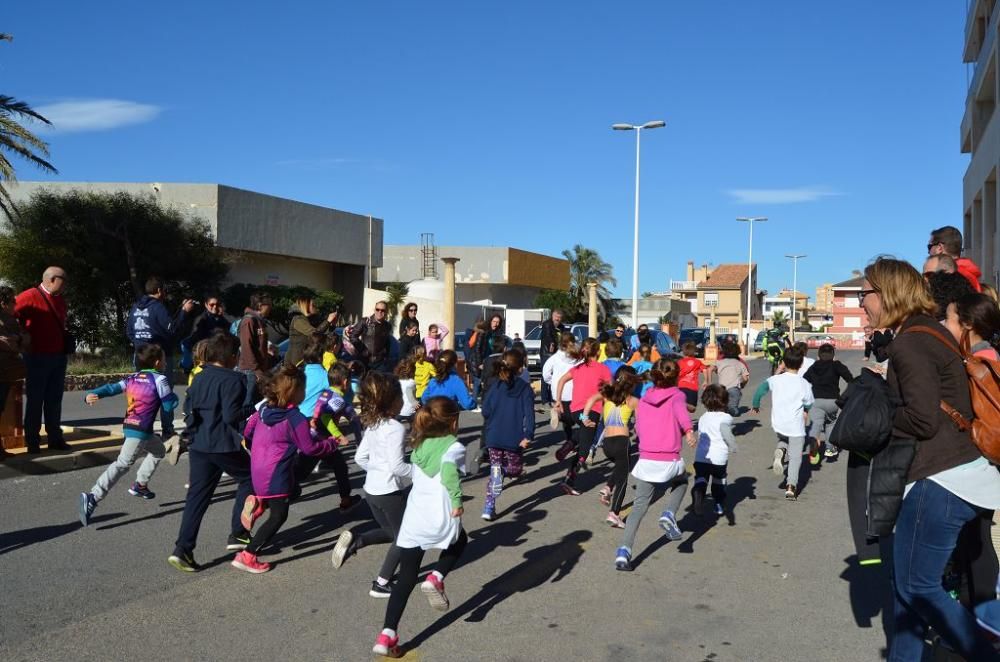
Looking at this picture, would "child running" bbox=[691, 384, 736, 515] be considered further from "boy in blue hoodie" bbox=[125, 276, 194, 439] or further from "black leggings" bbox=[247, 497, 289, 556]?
"boy in blue hoodie" bbox=[125, 276, 194, 439]

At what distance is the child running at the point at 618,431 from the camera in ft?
25.4

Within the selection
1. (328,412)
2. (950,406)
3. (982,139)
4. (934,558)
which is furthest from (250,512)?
(982,139)

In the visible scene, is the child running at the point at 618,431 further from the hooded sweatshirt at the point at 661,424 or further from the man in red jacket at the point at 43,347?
the man in red jacket at the point at 43,347

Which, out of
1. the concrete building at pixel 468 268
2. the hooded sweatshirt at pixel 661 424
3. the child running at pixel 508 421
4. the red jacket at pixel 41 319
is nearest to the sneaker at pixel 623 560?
the hooded sweatshirt at pixel 661 424

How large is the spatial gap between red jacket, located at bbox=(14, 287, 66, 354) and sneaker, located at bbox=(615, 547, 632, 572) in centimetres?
668

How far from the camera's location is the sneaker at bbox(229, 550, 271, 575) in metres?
6.19

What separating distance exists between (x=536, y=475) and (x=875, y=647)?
5655 millimetres

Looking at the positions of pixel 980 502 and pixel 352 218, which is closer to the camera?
pixel 980 502

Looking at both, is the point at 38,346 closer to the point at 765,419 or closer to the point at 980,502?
the point at 980,502

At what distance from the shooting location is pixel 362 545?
6.35 m

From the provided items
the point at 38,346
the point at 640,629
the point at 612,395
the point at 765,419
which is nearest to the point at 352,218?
the point at 765,419

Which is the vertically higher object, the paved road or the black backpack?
the black backpack

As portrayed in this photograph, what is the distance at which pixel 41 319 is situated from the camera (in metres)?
9.61

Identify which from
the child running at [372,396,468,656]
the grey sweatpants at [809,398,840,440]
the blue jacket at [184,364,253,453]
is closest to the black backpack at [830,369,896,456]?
the child running at [372,396,468,656]
